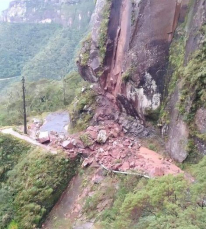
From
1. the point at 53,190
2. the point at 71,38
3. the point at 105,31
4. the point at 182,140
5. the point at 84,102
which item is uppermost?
the point at 105,31

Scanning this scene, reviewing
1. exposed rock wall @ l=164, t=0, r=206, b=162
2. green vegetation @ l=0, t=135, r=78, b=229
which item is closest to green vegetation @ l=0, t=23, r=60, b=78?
green vegetation @ l=0, t=135, r=78, b=229

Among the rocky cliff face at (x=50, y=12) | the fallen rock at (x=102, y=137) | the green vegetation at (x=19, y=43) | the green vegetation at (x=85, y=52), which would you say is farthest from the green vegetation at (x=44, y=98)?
the rocky cliff face at (x=50, y=12)

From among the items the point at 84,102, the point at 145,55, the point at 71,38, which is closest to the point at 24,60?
the point at 71,38

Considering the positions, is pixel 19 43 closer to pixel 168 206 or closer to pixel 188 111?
pixel 188 111

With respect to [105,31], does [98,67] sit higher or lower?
lower

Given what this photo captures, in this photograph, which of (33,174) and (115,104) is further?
(115,104)

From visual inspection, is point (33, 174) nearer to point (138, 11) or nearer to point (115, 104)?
point (115, 104)
